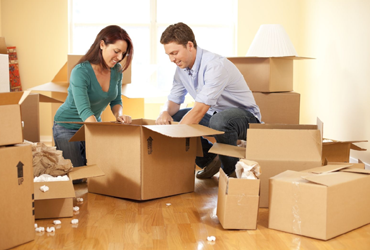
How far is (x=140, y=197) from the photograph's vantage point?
1.91m

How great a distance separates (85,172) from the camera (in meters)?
1.87

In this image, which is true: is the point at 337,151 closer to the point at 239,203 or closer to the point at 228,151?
the point at 228,151

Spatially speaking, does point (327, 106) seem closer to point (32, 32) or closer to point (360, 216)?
point (360, 216)

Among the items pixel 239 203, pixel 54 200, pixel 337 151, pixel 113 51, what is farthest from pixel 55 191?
pixel 337 151

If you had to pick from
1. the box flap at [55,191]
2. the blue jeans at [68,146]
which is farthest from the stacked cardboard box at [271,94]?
the box flap at [55,191]

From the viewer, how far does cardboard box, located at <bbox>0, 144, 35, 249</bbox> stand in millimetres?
1304

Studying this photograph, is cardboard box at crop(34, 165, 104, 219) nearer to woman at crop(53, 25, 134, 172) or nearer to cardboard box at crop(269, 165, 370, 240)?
woman at crop(53, 25, 134, 172)

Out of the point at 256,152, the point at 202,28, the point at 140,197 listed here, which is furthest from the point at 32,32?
the point at 256,152

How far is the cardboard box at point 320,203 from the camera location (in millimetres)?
1460

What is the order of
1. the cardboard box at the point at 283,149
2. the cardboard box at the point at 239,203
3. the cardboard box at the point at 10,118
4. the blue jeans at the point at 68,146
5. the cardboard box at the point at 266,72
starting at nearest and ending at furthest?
the cardboard box at the point at 10,118, the cardboard box at the point at 239,203, the cardboard box at the point at 283,149, the blue jeans at the point at 68,146, the cardboard box at the point at 266,72

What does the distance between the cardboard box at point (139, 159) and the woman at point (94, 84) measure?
0.19m

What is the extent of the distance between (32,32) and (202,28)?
1825 millimetres

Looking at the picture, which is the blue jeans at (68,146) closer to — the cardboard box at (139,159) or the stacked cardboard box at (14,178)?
the cardboard box at (139,159)

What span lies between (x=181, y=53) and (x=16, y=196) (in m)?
1.18
